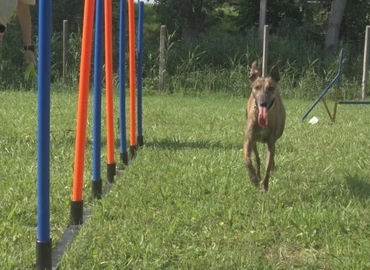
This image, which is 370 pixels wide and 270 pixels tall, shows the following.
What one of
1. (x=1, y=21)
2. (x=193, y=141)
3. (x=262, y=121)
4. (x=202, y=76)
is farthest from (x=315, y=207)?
(x=202, y=76)

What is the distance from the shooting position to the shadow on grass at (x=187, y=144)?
300 inches

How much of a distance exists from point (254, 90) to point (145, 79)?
13318mm

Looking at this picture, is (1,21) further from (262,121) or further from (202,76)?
(202,76)

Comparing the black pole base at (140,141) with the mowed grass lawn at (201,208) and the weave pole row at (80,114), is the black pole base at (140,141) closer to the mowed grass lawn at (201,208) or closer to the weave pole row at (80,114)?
the mowed grass lawn at (201,208)

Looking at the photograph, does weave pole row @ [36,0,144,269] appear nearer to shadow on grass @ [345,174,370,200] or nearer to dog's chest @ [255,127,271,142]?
dog's chest @ [255,127,271,142]

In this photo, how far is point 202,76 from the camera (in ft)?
61.6

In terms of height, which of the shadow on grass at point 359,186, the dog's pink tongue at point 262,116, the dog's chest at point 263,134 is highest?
→ the dog's pink tongue at point 262,116

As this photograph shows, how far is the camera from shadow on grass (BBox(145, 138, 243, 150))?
763 cm

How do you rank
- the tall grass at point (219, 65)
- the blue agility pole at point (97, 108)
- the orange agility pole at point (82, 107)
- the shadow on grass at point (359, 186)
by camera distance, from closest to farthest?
the orange agility pole at point (82, 107) < the blue agility pole at point (97, 108) < the shadow on grass at point (359, 186) < the tall grass at point (219, 65)

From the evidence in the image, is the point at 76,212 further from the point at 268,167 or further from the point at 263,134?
the point at 263,134

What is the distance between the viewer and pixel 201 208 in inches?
188

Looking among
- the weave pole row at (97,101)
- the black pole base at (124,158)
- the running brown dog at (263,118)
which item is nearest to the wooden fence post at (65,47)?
the weave pole row at (97,101)

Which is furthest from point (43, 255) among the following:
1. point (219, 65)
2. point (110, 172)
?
point (219, 65)

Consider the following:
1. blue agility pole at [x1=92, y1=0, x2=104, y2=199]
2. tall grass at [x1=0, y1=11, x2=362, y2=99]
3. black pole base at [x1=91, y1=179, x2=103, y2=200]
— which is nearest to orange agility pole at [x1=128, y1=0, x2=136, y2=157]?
blue agility pole at [x1=92, y1=0, x2=104, y2=199]
